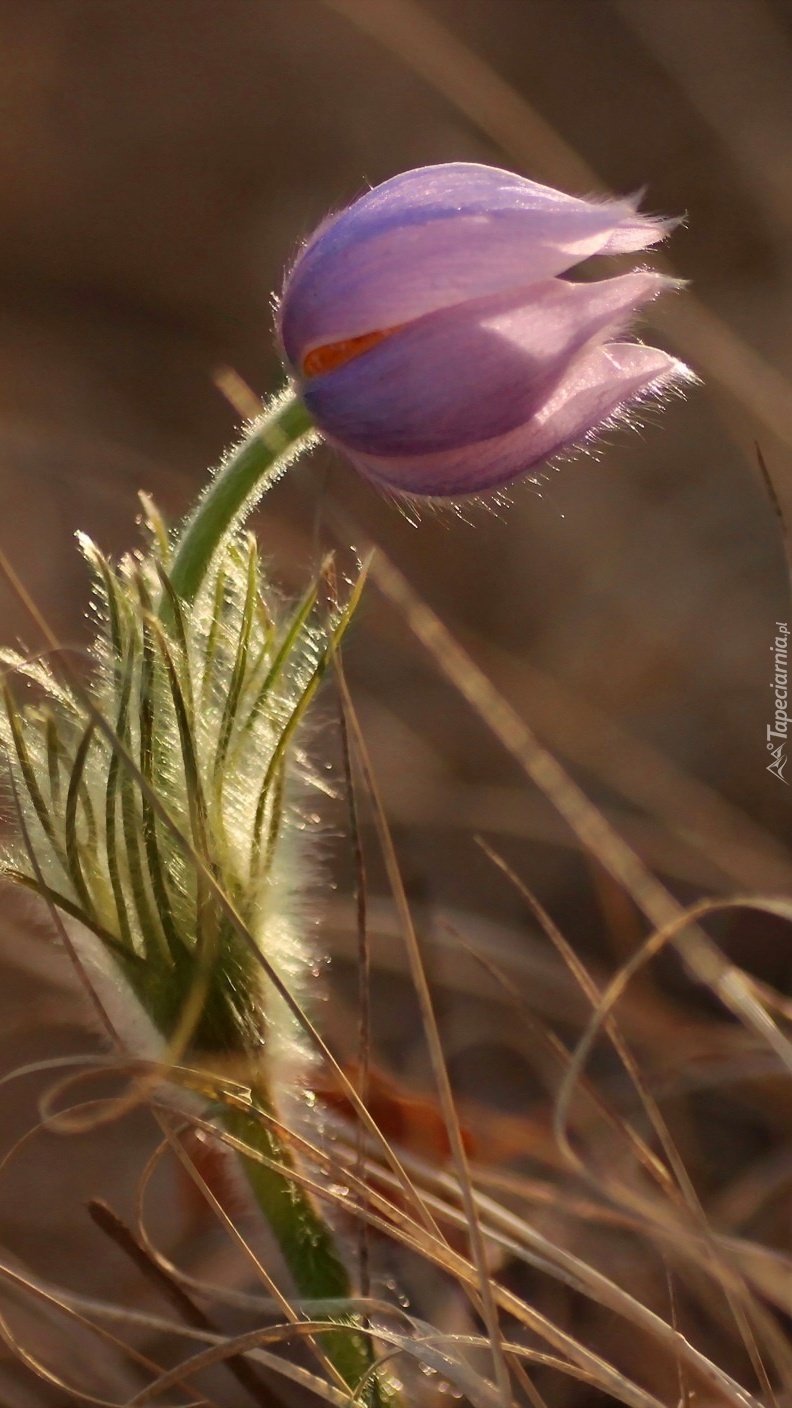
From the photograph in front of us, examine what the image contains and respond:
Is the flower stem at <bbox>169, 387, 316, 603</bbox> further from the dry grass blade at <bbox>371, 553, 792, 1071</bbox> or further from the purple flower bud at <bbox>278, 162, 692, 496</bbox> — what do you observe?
the dry grass blade at <bbox>371, 553, 792, 1071</bbox>

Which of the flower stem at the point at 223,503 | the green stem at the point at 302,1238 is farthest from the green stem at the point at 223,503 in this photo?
the green stem at the point at 302,1238

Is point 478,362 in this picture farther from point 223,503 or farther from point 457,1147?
point 457,1147

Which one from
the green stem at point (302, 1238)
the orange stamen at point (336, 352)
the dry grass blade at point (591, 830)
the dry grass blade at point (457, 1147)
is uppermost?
the orange stamen at point (336, 352)

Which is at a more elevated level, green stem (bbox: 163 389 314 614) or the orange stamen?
the orange stamen

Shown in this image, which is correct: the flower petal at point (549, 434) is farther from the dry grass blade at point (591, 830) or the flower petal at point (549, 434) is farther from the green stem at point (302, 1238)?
the green stem at point (302, 1238)

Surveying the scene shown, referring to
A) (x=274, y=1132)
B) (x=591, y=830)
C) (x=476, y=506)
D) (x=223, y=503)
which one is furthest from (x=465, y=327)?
(x=476, y=506)

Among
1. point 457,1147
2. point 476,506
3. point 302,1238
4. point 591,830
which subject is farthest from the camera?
point 476,506

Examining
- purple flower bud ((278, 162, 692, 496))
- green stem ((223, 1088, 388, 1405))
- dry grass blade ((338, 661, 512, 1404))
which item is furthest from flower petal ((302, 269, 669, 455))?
green stem ((223, 1088, 388, 1405))

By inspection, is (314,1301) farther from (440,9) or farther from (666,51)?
(440,9)
